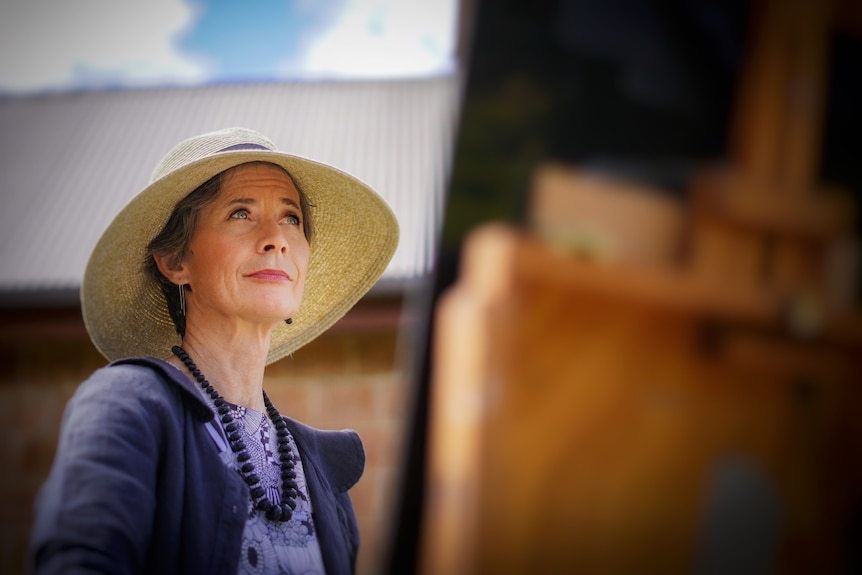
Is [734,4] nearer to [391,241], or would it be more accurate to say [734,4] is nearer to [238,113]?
[391,241]

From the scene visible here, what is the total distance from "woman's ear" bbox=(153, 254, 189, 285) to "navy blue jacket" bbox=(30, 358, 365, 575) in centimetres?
20

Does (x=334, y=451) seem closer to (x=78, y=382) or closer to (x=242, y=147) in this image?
(x=242, y=147)

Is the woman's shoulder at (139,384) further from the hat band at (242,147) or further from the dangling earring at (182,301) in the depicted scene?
the hat band at (242,147)

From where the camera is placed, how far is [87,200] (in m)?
3.37

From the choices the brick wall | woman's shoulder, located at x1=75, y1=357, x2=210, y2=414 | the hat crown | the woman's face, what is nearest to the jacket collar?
woman's shoulder, located at x1=75, y1=357, x2=210, y2=414

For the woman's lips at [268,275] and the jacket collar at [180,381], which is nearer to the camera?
the jacket collar at [180,381]

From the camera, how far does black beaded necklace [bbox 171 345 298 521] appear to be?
1.16 metres

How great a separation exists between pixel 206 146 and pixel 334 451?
51cm

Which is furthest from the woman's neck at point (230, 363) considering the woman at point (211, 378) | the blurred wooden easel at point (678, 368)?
the blurred wooden easel at point (678, 368)

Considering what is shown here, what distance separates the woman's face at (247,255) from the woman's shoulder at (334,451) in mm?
186

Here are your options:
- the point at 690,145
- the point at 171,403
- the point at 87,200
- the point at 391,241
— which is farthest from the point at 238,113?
the point at 690,145

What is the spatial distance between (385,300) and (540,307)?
2.70 m

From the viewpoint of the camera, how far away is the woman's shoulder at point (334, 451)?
1327 millimetres

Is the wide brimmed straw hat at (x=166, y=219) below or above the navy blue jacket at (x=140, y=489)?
above
